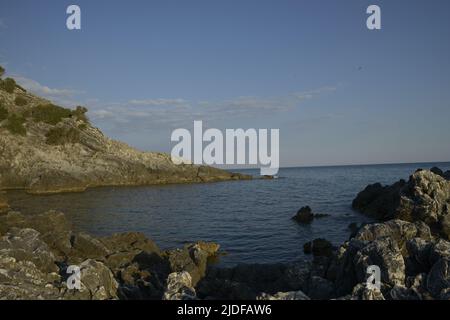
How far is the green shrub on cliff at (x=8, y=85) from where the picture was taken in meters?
82.3

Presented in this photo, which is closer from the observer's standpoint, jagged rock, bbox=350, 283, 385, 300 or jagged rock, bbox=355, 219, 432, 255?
jagged rock, bbox=350, 283, 385, 300

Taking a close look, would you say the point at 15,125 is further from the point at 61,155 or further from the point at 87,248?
the point at 87,248

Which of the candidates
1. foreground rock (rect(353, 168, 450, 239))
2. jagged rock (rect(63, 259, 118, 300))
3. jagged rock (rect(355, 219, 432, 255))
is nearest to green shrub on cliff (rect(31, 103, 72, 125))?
foreground rock (rect(353, 168, 450, 239))

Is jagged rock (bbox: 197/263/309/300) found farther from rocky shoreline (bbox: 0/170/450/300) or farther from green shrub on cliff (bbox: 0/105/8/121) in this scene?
green shrub on cliff (bbox: 0/105/8/121)

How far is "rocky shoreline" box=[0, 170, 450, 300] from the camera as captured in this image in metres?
10.4

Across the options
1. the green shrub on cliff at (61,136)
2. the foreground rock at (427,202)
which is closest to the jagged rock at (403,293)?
the foreground rock at (427,202)

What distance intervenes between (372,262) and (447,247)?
7.79ft

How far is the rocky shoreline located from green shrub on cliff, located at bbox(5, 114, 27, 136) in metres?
53.0

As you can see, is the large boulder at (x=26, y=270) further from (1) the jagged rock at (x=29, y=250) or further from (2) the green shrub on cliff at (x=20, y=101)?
(2) the green shrub on cliff at (x=20, y=101)

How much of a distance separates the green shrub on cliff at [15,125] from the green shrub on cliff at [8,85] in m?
13.5

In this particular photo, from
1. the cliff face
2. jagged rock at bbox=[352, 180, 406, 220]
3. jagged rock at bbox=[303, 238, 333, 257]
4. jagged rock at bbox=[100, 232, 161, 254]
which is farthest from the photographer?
the cliff face
